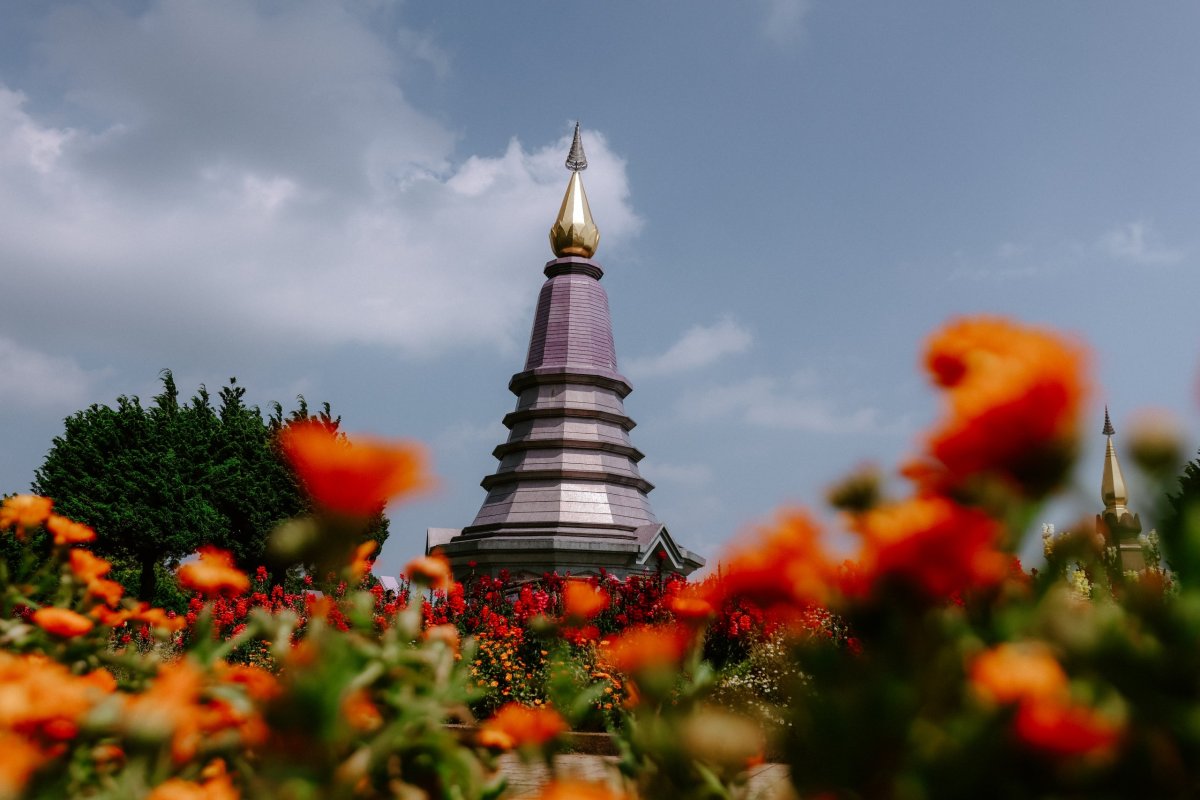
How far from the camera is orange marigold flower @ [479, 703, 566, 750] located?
5.57 feet

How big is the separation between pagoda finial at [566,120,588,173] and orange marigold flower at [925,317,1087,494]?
1068 inches

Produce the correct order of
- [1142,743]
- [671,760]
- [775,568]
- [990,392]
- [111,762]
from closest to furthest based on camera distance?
[1142,743] < [990,392] < [775,568] < [671,760] < [111,762]

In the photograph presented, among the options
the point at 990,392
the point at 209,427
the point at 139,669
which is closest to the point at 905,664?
the point at 990,392

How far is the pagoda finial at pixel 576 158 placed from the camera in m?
27.5

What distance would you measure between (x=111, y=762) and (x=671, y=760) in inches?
44.3

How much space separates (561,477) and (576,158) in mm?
11155

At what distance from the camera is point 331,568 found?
1.38 meters

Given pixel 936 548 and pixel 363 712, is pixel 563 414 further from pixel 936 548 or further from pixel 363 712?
pixel 936 548

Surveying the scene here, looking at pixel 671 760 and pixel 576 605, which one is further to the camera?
pixel 576 605

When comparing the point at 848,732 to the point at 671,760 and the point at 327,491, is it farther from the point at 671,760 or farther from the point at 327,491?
the point at 327,491

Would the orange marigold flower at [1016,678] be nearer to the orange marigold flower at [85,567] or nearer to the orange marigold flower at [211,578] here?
the orange marigold flower at [211,578]

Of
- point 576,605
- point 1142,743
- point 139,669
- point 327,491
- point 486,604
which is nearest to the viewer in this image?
point 1142,743

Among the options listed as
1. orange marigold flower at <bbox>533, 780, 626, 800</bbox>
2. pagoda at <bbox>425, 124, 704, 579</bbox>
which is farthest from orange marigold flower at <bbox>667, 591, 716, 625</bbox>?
pagoda at <bbox>425, 124, 704, 579</bbox>

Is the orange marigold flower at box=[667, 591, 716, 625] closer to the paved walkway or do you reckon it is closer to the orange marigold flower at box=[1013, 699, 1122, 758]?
the orange marigold flower at box=[1013, 699, 1122, 758]
